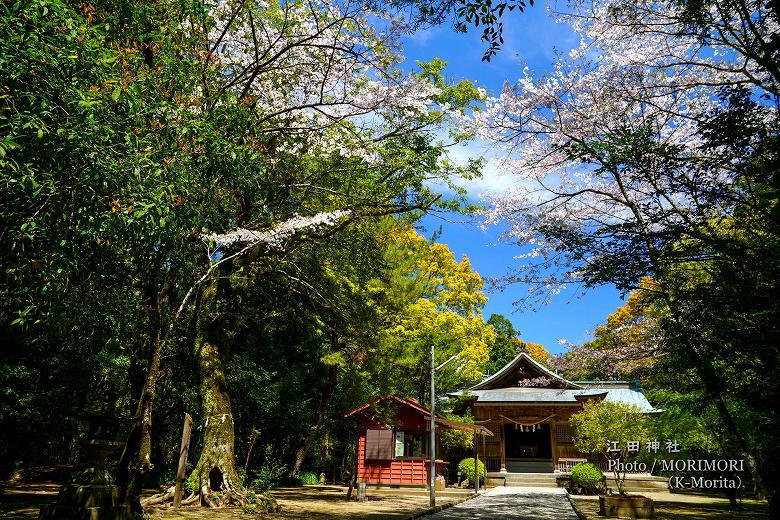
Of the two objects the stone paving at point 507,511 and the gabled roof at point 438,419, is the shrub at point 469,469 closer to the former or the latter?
the gabled roof at point 438,419

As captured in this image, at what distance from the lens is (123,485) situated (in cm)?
805

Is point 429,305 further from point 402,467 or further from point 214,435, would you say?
point 214,435

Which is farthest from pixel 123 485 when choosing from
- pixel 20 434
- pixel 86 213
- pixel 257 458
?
pixel 257 458

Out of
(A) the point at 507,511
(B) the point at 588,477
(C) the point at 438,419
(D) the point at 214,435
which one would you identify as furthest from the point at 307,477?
(D) the point at 214,435

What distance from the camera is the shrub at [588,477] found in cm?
2370

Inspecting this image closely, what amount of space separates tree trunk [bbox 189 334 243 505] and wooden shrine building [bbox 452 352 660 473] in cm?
1787

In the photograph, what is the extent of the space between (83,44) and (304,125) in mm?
6372

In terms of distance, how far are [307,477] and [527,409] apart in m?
13.0

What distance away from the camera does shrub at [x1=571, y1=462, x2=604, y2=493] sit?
23.7 meters

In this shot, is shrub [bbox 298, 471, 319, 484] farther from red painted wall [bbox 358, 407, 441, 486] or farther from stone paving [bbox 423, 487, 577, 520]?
stone paving [bbox 423, 487, 577, 520]

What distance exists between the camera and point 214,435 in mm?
12742

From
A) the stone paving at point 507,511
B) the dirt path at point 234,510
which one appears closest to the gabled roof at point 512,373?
the stone paving at point 507,511

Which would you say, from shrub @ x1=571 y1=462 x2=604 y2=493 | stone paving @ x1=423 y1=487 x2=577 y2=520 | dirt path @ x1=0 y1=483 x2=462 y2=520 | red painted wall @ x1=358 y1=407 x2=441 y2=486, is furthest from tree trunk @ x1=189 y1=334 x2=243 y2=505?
shrub @ x1=571 y1=462 x2=604 y2=493

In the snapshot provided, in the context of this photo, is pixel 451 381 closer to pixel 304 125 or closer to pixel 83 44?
pixel 304 125
